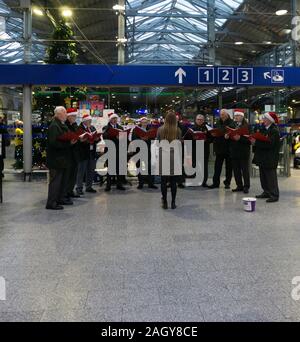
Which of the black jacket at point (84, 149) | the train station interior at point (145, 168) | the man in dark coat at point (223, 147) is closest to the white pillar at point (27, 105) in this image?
the train station interior at point (145, 168)

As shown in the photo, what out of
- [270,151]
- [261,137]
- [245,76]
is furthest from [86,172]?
[245,76]

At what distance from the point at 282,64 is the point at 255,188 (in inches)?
159

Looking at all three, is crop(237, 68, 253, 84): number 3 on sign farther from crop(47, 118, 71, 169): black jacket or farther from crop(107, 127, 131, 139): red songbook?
crop(47, 118, 71, 169): black jacket

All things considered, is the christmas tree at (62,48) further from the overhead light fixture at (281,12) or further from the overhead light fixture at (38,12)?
the overhead light fixture at (281,12)

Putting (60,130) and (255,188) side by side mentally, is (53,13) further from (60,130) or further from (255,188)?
(255,188)

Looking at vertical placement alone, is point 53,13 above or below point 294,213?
above

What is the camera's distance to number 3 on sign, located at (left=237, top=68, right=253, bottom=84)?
10.5m

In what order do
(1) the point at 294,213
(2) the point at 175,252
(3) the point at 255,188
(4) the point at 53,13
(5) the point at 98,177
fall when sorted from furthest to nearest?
(4) the point at 53,13 → (5) the point at 98,177 → (3) the point at 255,188 → (1) the point at 294,213 → (2) the point at 175,252

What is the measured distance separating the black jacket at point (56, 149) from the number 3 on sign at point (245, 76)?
5224mm

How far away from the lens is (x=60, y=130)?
6.95m

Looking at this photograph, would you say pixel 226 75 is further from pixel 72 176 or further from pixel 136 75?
pixel 72 176

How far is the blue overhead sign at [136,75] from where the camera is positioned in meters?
10.3

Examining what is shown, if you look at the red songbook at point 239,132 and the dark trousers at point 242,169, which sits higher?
the red songbook at point 239,132
